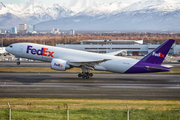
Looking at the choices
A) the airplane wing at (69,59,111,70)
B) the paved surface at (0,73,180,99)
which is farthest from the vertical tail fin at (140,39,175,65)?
the airplane wing at (69,59,111,70)

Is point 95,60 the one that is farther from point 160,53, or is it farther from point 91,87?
point 160,53

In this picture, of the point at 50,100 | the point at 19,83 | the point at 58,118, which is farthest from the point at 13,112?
the point at 19,83

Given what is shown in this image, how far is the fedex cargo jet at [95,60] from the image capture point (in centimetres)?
4404

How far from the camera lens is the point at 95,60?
1806 inches

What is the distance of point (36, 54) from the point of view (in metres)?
48.4

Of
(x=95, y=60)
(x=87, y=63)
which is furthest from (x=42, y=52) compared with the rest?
(x=95, y=60)

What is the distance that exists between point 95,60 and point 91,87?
7895 mm

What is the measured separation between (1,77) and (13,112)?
27.3 meters

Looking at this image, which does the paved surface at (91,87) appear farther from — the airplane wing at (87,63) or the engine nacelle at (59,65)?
the airplane wing at (87,63)

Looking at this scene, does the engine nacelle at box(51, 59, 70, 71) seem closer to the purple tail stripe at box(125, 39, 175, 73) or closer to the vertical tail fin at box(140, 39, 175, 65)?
the purple tail stripe at box(125, 39, 175, 73)

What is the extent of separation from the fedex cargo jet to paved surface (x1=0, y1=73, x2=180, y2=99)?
206 cm

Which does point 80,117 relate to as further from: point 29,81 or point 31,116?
point 29,81

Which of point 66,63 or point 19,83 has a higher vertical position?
point 66,63

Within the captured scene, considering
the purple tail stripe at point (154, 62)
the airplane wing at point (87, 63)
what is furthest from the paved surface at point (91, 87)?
the airplane wing at point (87, 63)
